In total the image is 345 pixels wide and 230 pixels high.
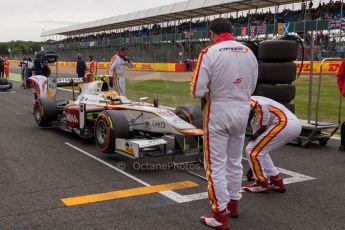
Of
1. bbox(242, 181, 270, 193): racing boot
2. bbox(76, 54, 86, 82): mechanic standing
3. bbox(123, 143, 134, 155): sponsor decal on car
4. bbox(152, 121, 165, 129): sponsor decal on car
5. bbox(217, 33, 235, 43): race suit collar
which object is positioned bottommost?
bbox(242, 181, 270, 193): racing boot

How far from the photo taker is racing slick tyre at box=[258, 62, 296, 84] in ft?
25.8

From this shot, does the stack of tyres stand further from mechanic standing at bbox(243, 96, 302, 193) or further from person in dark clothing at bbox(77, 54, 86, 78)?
person in dark clothing at bbox(77, 54, 86, 78)

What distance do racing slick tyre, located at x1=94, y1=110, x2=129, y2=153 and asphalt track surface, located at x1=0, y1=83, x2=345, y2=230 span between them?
10.7 inches

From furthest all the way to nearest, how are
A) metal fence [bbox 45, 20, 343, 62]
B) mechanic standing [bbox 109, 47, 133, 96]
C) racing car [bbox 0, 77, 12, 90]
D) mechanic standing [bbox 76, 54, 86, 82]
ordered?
metal fence [bbox 45, 20, 343, 62], mechanic standing [bbox 76, 54, 86, 82], racing car [bbox 0, 77, 12, 90], mechanic standing [bbox 109, 47, 133, 96]

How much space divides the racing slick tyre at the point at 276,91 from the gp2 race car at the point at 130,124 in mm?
1607

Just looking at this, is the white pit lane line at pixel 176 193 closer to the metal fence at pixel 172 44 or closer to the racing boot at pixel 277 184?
the racing boot at pixel 277 184

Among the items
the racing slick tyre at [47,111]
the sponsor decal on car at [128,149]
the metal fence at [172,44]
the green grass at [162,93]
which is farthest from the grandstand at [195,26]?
the sponsor decal on car at [128,149]

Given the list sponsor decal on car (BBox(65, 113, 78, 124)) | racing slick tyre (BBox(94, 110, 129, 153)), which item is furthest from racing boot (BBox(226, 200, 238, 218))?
sponsor decal on car (BBox(65, 113, 78, 124))

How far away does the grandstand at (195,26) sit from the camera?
81.5ft

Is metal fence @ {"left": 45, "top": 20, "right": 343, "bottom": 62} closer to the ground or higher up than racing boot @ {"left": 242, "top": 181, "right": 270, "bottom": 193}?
higher up

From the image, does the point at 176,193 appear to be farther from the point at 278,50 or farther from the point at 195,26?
the point at 195,26

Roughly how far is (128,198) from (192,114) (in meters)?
2.39

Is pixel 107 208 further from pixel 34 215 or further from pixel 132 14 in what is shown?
pixel 132 14

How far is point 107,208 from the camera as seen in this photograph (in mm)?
4430
